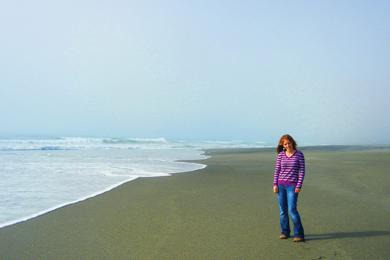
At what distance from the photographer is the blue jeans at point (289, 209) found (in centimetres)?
600

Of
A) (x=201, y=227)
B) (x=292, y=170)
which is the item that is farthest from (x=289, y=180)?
(x=201, y=227)

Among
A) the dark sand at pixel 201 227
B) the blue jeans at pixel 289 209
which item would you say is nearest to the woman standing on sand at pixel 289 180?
the blue jeans at pixel 289 209

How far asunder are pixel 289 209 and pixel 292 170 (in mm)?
602

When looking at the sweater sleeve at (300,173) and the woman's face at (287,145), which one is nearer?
the sweater sleeve at (300,173)

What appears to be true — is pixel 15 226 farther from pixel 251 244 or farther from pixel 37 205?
pixel 251 244

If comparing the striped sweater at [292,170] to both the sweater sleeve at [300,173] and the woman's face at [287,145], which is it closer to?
the sweater sleeve at [300,173]

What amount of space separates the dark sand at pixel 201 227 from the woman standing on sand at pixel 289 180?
26cm

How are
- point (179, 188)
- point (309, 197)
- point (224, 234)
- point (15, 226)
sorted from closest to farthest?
point (224, 234)
point (15, 226)
point (309, 197)
point (179, 188)

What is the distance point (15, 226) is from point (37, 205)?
2034mm

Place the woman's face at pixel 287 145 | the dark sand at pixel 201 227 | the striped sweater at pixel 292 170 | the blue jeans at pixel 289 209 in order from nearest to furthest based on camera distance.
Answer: the dark sand at pixel 201 227
the blue jeans at pixel 289 209
the striped sweater at pixel 292 170
the woman's face at pixel 287 145

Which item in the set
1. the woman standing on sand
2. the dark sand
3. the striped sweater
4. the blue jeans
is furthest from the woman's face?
the dark sand

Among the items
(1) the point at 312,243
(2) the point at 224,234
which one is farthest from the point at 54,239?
(1) the point at 312,243

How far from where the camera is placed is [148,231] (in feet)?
21.2

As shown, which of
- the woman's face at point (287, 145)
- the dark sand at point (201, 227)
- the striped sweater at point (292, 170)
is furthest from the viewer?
the woman's face at point (287, 145)
